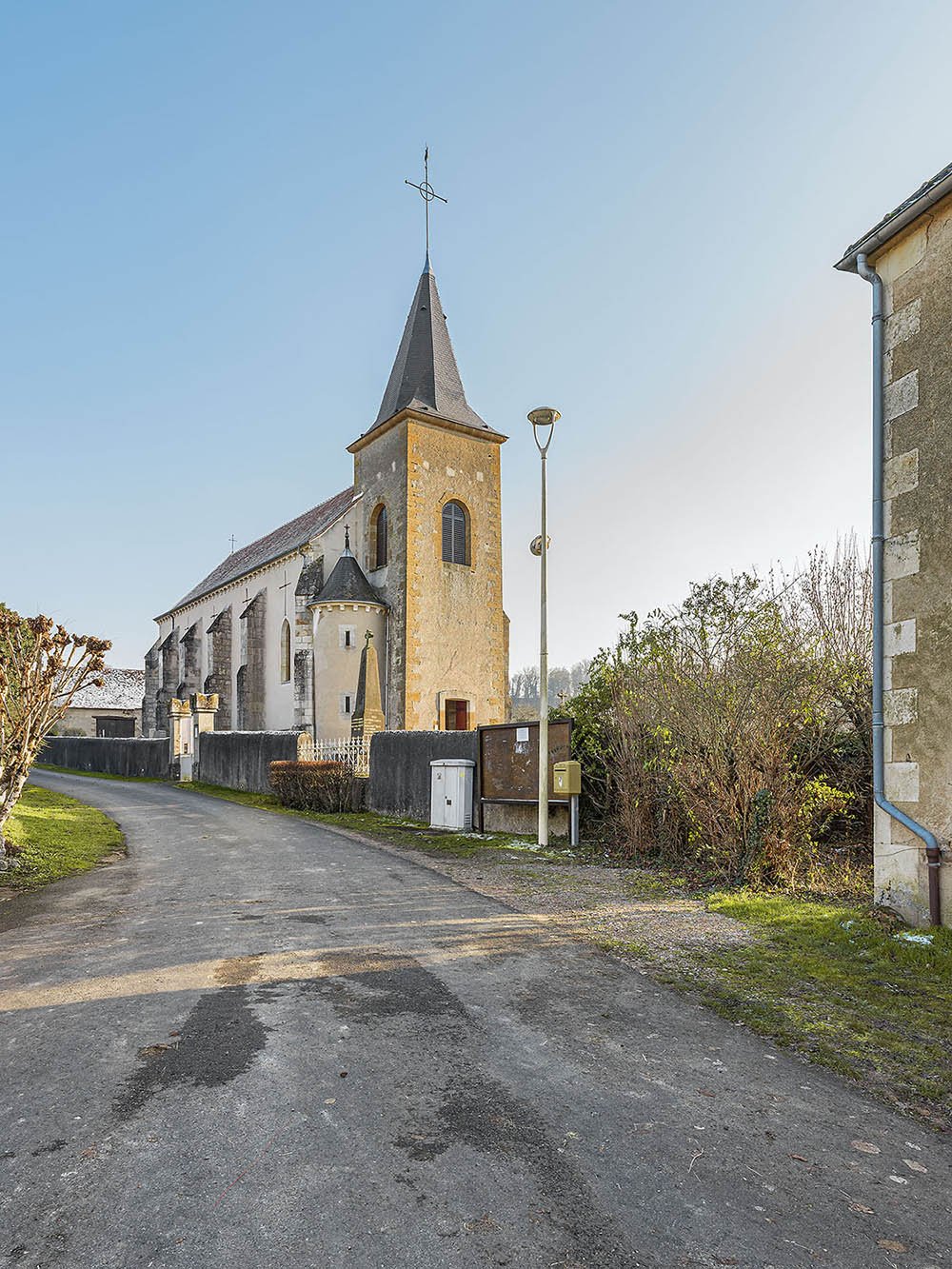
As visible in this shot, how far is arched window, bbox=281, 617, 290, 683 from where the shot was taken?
33125mm

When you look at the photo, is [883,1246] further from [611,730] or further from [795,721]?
[611,730]

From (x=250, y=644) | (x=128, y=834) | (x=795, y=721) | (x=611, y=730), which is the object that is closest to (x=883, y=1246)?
(x=795, y=721)

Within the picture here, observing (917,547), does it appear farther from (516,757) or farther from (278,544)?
(278,544)

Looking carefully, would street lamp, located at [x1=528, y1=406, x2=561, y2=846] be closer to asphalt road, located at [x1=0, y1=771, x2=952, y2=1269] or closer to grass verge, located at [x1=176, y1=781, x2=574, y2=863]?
grass verge, located at [x1=176, y1=781, x2=574, y2=863]

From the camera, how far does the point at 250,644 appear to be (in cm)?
3497


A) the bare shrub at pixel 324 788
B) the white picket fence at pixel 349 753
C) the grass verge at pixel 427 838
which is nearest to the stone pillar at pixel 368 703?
the white picket fence at pixel 349 753

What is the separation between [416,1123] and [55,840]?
385 inches

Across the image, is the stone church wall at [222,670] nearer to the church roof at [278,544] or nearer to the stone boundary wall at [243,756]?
the church roof at [278,544]

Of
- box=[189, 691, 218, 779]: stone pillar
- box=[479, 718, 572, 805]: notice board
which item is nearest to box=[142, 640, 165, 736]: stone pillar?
box=[189, 691, 218, 779]: stone pillar

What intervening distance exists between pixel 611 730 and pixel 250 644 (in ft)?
88.5

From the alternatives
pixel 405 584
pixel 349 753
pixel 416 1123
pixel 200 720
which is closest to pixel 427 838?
pixel 349 753

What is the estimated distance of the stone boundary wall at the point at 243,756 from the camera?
2131 centimetres

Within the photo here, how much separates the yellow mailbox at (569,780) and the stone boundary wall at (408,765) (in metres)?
2.58

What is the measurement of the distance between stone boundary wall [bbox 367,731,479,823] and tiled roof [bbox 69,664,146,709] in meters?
46.0
